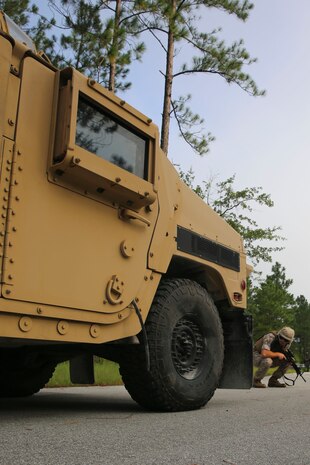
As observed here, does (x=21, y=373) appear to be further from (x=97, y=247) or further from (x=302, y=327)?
(x=302, y=327)

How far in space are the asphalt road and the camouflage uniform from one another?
13.4 feet

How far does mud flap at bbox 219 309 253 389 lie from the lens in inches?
190

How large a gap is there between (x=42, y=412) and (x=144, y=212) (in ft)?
5.59

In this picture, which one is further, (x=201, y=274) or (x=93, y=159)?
(x=201, y=274)

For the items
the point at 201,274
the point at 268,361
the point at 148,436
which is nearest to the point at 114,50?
the point at 268,361

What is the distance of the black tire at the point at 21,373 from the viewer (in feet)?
14.7

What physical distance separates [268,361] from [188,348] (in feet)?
15.0

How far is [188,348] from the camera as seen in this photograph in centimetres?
419

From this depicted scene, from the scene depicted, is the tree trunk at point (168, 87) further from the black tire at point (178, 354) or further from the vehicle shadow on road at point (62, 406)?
the black tire at point (178, 354)

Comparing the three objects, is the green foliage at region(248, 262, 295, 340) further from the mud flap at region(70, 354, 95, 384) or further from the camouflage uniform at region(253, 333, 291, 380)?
the mud flap at region(70, 354, 95, 384)

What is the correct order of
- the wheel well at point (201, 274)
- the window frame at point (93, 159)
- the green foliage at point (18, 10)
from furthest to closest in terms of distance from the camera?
1. the green foliage at point (18, 10)
2. the wheel well at point (201, 274)
3. the window frame at point (93, 159)

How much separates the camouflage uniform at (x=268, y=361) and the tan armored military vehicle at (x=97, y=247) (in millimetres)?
3753

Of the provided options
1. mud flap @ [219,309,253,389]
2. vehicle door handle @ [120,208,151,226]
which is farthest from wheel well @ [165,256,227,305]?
vehicle door handle @ [120,208,151,226]

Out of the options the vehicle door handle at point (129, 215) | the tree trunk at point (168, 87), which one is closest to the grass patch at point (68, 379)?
the vehicle door handle at point (129, 215)
